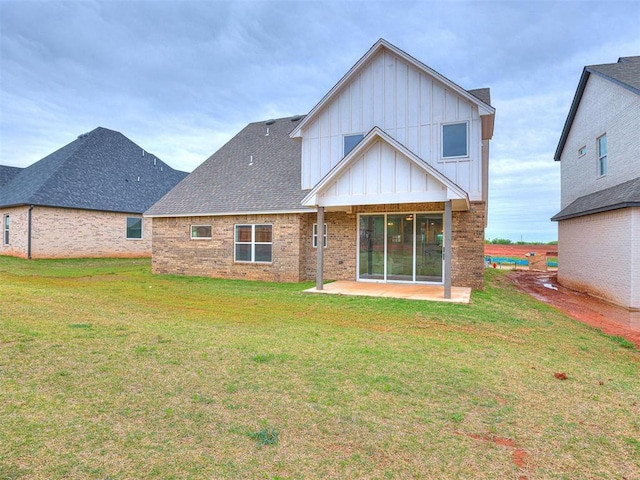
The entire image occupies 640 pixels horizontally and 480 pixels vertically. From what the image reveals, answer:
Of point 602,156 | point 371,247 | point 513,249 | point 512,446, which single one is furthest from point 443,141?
point 513,249

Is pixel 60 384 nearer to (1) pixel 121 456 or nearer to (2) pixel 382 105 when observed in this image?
(1) pixel 121 456

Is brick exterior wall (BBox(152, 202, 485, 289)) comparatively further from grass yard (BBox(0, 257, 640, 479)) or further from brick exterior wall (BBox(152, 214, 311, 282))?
grass yard (BBox(0, 257, 640, 479))

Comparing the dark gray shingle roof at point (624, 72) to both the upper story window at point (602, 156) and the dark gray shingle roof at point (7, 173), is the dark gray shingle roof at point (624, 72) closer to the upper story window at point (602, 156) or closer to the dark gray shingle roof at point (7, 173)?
the upper story window at point (602, 156)

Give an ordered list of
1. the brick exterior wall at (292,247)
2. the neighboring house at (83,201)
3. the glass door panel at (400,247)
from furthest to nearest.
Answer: the neighboring house at (83,201), the glass door panel at (400,247), the brick exterior wall at (292,247)

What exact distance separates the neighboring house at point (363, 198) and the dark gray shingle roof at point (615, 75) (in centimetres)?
454

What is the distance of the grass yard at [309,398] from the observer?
282 centimetres

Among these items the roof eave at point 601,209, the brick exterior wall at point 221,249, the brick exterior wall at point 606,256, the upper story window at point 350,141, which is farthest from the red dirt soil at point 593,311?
the brick exterior wall at point 221,249

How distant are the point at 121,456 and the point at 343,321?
544 centimetres

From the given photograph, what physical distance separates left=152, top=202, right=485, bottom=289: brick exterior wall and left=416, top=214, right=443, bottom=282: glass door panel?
15.9 inches

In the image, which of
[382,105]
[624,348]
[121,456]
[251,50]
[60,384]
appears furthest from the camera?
[251,50]

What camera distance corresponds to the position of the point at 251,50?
24.9 m

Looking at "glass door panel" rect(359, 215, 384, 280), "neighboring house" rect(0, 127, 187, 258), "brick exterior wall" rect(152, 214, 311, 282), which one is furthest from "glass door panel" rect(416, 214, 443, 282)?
"neighboring house" rect(0, 127, 187, 258)

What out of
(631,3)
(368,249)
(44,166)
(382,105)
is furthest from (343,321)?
(44,166)

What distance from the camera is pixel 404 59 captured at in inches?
509
